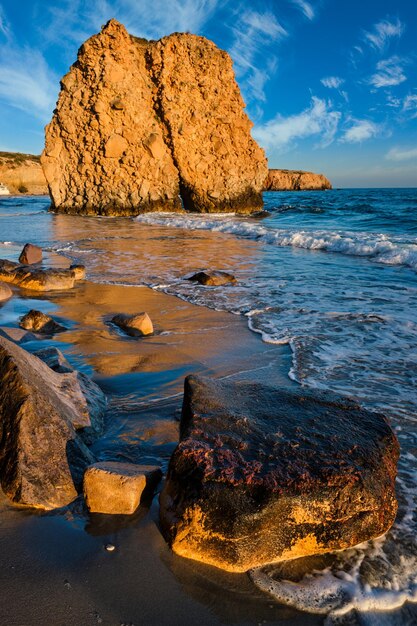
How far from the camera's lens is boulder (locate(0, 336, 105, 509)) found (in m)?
1.74

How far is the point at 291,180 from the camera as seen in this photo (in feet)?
257

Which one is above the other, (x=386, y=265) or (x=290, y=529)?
(x=290, y=529)

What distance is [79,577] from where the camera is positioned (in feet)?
4.72

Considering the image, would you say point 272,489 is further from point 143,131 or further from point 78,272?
point 143,131

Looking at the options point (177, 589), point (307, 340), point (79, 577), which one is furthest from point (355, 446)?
point (307, 340)

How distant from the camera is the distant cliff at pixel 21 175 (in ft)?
207

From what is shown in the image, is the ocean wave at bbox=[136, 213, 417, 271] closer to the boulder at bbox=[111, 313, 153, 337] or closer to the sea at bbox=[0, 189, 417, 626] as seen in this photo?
the sea at bbox=[0, 189, 417, 626]

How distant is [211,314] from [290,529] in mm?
3709

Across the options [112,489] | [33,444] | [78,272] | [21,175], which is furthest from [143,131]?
[21,175]

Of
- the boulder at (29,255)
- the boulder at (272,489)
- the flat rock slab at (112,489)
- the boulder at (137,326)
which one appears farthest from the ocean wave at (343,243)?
the flat rock slab at (112,489)

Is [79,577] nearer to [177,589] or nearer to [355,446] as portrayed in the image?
[177,589]

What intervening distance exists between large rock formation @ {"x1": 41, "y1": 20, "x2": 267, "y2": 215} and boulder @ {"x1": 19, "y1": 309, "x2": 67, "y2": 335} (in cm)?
2335

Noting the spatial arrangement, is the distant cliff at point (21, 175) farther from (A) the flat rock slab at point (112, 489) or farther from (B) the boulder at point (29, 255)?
(A) the flat rock slab at point (112, 489)

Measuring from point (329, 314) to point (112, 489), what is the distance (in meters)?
4.00
